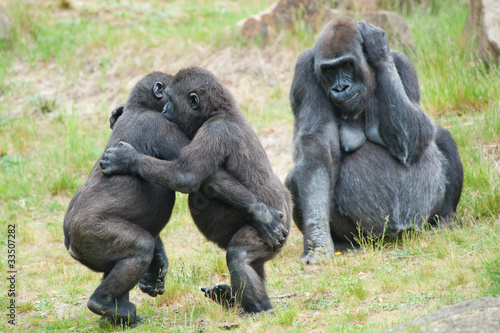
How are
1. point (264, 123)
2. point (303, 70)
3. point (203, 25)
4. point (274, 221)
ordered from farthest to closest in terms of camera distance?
point (203, 25), point (264, 123), point (303, 70), point (274, 221)

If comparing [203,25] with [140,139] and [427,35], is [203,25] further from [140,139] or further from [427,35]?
[140,139]

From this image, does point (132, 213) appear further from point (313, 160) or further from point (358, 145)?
point (358, 145)

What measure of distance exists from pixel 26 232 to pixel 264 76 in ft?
14.1

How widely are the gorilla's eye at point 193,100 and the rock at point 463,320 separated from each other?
6.34 feet

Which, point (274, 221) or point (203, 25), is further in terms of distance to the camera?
point (203, 25)

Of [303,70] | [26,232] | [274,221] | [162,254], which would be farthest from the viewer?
[26,232]

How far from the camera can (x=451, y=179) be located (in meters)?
5.54

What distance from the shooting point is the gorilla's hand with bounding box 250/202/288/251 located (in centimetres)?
385

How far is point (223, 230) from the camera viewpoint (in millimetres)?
4082

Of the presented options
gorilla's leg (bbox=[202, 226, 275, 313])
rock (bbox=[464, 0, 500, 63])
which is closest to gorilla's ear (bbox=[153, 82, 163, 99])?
gorilla's leg (bbox=[202, 226, 275, 313])

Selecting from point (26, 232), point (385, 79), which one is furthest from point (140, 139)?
point (26, 232)

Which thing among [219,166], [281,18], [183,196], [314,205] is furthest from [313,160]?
[281,18]

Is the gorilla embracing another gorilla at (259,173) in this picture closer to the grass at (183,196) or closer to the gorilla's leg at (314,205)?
the gorilla's leg at (314,205)

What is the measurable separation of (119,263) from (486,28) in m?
5.96
